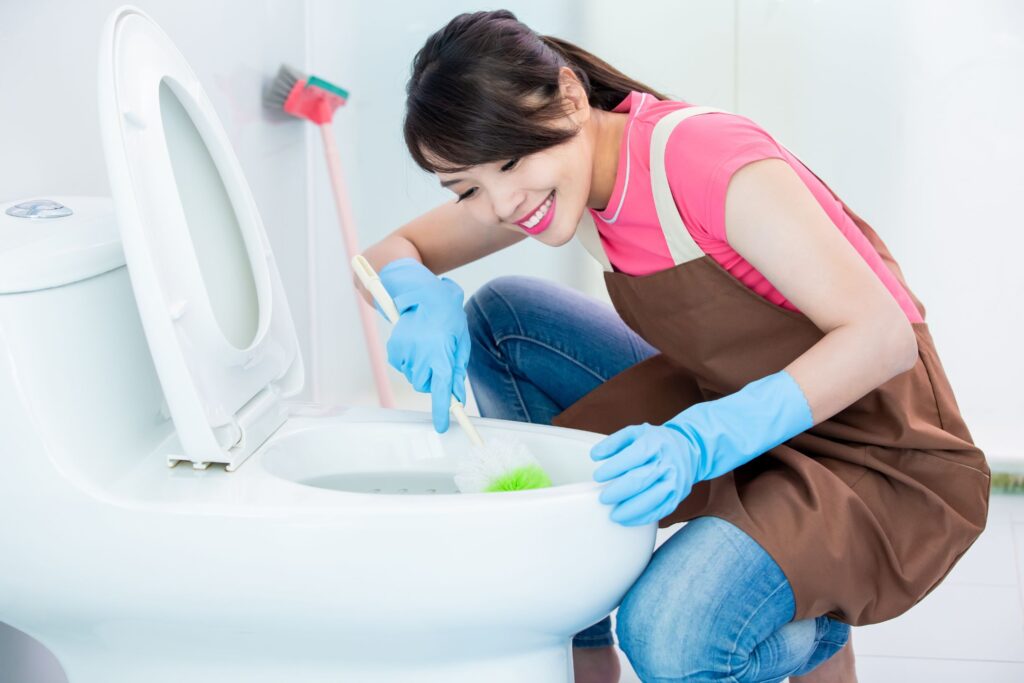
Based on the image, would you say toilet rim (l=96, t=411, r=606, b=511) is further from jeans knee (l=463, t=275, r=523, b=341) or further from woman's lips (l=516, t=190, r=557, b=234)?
jeans knee (l=463, t=275, r=523, b=341)

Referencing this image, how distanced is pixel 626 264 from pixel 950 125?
1.07 metres

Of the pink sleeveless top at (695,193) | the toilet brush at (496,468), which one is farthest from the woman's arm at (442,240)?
the toilet brush at (496,468)

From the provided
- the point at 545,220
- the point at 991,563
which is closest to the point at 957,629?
the point at 991,563

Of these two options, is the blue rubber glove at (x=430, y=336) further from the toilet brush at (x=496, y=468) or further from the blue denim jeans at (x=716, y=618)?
the blue denim jeans at (x=716, y=618)

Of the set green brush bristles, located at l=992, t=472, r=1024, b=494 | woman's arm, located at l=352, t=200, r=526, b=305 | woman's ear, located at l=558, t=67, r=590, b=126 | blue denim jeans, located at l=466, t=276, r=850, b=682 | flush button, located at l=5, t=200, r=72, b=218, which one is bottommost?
green brush bristles, located at l=992, t=472, r=1024, b=494

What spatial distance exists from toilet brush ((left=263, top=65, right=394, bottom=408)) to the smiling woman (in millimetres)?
776

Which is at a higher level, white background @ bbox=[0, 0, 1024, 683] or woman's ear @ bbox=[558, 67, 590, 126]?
woman's ear @ bbox=[558, 67, 590, 126]

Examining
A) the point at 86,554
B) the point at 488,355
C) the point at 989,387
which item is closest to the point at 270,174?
the point at 488,355

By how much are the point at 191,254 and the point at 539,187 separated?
0.97ft

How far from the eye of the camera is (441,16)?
6.47ft

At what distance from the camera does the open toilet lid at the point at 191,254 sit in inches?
28.3

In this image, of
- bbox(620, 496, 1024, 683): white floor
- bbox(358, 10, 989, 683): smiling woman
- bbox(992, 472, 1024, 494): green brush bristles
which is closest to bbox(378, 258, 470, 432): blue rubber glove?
bbox(358, 10, 989, 683): smiling woman

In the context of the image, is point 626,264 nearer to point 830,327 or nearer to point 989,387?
point 830,327

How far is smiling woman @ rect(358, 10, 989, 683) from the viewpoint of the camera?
814 millimetres
